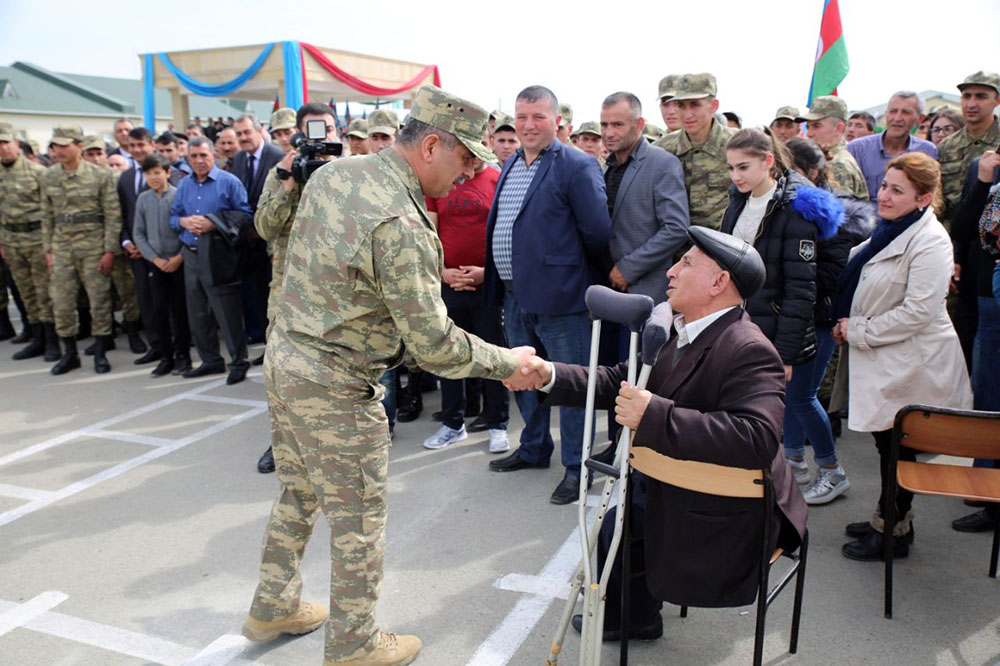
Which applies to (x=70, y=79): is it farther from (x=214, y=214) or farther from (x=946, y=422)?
(x=946, y=422)

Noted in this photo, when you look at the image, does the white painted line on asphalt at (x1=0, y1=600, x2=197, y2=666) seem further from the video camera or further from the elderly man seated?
the video camera

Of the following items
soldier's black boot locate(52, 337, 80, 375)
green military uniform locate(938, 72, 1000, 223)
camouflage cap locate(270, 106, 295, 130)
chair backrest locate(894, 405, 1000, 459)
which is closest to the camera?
chair backrest locate(894, 405, 1000, 459)

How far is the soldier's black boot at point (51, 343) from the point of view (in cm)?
786

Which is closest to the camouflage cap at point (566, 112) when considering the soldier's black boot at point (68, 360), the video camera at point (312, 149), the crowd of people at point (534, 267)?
the crowd of people at point (534, 267)

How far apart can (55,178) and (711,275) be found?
7.30 meters

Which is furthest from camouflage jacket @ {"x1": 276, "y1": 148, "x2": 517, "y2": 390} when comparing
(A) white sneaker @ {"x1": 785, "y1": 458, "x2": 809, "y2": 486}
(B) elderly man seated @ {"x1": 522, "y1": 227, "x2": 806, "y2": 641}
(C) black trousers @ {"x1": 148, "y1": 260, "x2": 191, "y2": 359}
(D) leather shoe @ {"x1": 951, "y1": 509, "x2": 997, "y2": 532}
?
(C) black trousers @ {"x1": 148, "y1": 260, "x2": 191, "y2": 359}

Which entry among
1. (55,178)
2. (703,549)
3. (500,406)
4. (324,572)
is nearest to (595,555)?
(703,549)

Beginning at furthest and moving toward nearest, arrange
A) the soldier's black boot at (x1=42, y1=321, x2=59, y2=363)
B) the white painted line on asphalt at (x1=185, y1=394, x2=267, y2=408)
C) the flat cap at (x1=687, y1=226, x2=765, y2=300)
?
the soldier's black boot at (x1=42, y1=321, x2=59, y2=363) < the white painted line on asphalt at (x1=185, y1=394, x2=267, y2=408) < the flat cap at (x1=687, y1=226, x2=765, y2=300)

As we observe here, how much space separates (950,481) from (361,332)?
8.53ft

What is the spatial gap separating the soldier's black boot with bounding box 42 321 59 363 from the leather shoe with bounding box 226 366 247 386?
246 centimetres

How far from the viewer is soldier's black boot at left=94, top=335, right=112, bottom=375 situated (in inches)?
290

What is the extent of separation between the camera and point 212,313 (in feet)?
23.2

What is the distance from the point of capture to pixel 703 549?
2.44 m

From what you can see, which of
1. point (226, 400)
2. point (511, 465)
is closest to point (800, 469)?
point (511, 465)
